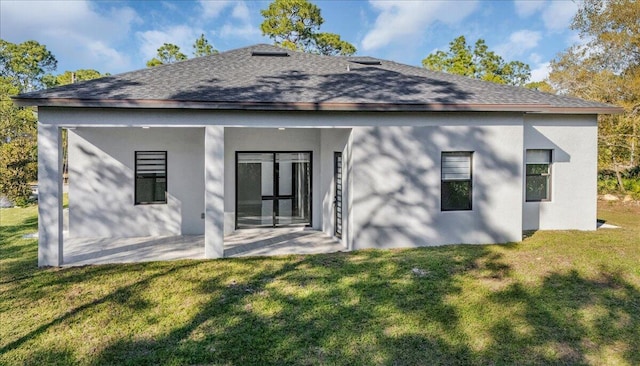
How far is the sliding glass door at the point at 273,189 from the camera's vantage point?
11211mm

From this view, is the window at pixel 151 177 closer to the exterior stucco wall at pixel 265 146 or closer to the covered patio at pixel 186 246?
the covered patio at pixel 186 246

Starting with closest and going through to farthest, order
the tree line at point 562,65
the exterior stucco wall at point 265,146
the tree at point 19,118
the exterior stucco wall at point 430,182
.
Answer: the exterior stucco wall at point 430,182, the exterior stucco wall at point 265,146, the tree at point 19,118, the tree line at point 562,65

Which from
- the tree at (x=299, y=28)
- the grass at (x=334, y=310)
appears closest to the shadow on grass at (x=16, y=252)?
the grass at (x=334, y=310)

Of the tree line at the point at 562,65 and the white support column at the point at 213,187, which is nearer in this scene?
the white support column at the point at 213,187

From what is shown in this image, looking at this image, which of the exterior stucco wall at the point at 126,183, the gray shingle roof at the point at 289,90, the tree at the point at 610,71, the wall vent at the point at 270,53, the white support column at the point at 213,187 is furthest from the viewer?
the tree at the point at 610,71

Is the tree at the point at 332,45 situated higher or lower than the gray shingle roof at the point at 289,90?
higher

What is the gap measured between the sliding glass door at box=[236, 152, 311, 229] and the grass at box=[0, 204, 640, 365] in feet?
11.0

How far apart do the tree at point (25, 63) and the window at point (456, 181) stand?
41.2 m

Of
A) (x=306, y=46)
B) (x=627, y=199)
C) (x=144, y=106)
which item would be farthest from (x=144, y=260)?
(x=306, y=46)

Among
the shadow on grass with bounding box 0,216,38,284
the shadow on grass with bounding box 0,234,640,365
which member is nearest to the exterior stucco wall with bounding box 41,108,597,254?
the shadow on grass with bounding box 0,216,38,284

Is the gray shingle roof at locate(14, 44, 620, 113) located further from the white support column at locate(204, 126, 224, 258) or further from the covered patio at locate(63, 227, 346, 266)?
the covered patio at locate(63, 227, 346, 266)

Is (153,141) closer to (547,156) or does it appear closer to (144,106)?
(144,106)

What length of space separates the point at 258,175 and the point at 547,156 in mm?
8054

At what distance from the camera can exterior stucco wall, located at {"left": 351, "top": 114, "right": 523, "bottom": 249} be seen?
887cm
